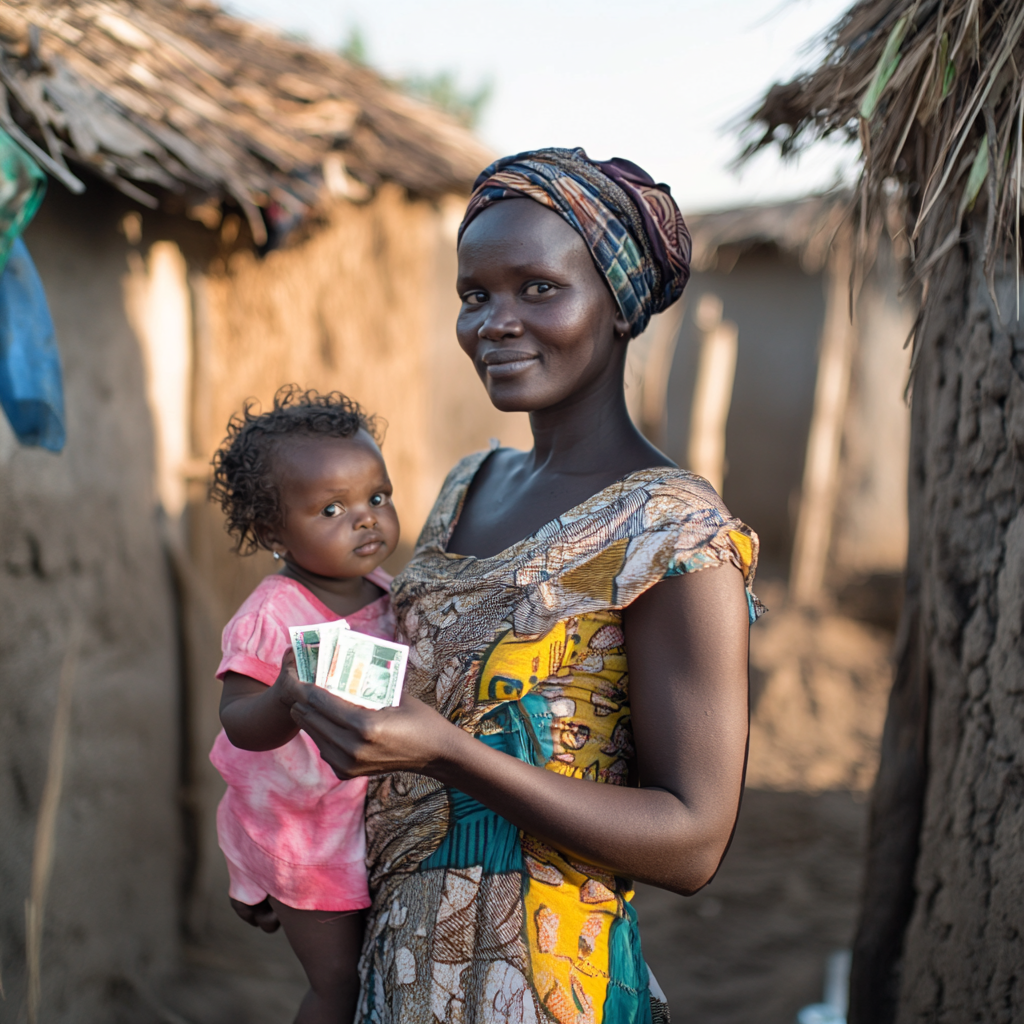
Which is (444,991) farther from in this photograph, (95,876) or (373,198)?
(373,198)

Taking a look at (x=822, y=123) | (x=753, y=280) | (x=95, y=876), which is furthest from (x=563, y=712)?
(x=753, y=280)

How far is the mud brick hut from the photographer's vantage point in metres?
2.96

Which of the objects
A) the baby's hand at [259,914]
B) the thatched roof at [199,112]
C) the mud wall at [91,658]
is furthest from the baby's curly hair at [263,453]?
the mud wall at [91,658]

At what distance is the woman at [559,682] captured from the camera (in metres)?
1.32

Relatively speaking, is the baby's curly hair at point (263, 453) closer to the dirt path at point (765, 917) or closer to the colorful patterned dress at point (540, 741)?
the colorful patterned dress at point (540, 741)

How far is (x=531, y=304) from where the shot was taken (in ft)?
5.05

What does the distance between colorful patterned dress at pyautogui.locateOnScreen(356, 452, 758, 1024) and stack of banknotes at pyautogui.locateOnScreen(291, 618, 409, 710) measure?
175mm

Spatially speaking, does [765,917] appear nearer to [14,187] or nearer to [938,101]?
[938,101]

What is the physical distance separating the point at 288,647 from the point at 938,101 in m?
1.68

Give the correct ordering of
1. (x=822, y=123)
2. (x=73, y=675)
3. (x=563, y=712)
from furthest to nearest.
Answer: (x=73, y=675) < (x=822, y=123) < (x=563, y=712)

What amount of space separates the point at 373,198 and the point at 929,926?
13.6 feet

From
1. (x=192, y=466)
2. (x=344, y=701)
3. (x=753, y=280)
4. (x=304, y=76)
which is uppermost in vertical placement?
(x=753, y=280)

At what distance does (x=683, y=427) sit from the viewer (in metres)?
10.2

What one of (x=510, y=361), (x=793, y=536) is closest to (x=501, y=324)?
(x=510, y=361)
